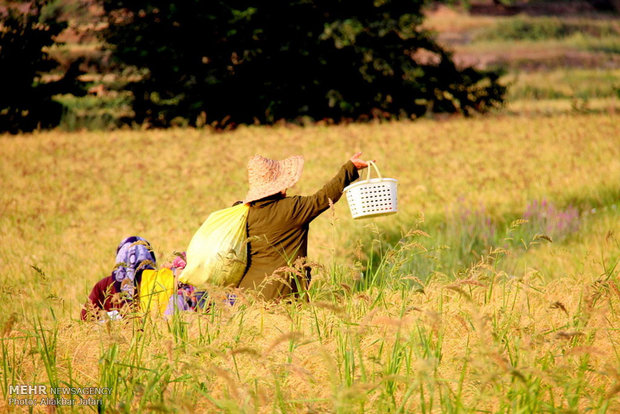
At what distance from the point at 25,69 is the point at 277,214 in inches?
577

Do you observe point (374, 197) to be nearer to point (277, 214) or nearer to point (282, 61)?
point (277, 214)

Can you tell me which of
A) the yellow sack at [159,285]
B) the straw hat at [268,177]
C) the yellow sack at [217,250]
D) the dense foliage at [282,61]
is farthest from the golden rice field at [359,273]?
the dense foliage at [282,61]

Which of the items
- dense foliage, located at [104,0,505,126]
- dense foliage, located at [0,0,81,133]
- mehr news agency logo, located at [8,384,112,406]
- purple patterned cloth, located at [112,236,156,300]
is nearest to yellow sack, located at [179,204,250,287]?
purple patterned cloth, located at [112,236,156,300]

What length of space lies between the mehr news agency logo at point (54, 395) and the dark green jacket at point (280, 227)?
1307mm

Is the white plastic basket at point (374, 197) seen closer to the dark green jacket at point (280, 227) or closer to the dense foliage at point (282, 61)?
the dark green jacket at point (280, 227)

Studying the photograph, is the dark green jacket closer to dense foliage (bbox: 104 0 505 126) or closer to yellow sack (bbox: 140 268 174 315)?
yellow sack (bbox: 140 268 174 315)

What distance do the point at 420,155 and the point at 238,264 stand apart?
8.13 metres

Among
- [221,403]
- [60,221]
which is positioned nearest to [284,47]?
[60,221]

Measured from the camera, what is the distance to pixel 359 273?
3820 mm

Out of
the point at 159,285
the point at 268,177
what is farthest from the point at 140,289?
the point at 268,177

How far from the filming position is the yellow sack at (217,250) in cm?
403

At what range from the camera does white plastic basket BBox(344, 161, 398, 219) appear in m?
Answer: 4.18

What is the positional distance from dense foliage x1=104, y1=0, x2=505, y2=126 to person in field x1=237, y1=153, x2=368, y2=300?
40.4 feet

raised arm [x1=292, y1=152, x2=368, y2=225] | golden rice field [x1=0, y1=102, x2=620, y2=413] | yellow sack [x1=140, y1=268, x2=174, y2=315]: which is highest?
raised arm [x1=292, y1=152, x2=368, y2=225]
